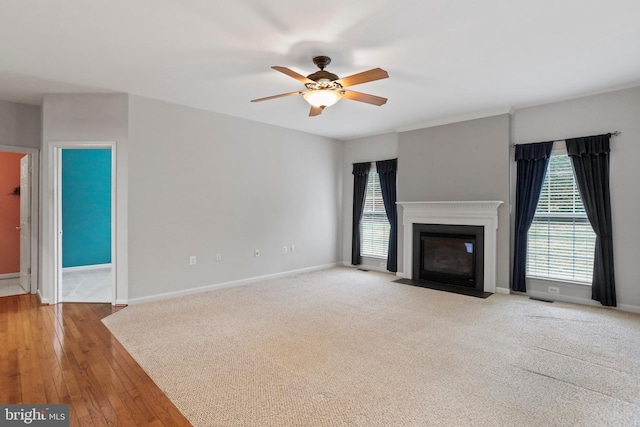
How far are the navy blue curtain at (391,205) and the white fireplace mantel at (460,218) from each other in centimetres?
25

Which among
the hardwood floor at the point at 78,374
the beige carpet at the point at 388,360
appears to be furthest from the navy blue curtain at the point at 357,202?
the hardwood floor at the point at 78,374

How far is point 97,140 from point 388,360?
171 inches

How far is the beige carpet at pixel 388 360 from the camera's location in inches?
82.8

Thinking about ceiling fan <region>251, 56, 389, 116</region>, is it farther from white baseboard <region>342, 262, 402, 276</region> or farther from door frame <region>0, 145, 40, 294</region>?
door frame <region>0, 145, 40, 294</region>

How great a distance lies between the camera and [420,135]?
5875 mm

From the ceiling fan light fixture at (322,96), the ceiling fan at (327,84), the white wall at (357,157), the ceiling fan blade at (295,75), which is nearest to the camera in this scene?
the ceiling fan blade at (295,75)

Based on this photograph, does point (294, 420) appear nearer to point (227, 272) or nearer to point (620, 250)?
point (227, 272)

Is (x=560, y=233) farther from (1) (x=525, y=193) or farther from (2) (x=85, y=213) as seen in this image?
(2) (x=85, y=213)

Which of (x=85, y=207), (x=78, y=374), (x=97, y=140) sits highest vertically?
(x=97, y=140)

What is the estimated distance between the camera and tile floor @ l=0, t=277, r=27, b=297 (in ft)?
16.0

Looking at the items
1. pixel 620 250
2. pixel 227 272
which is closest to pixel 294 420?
pixel 227 272

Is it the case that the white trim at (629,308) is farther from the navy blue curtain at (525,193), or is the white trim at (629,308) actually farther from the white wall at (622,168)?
the navy blue curtain at (525,193)

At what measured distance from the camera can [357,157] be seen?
22.9ft

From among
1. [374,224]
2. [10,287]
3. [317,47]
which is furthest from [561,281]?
[10,287]
